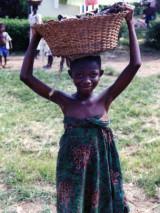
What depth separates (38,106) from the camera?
22.4 ft

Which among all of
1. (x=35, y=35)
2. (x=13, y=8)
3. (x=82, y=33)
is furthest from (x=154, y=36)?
(x=82, y=33)

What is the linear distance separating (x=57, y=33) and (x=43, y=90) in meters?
0.37

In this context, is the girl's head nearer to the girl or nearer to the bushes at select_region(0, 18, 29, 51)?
the girl

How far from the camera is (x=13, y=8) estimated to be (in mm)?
17797

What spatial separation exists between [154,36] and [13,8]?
6170mm

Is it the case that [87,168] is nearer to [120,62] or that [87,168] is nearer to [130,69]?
[130,69]

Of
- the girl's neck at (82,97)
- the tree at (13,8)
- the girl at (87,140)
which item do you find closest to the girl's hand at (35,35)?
the girl at (87,140)

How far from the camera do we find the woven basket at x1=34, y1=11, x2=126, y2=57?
2.29 m

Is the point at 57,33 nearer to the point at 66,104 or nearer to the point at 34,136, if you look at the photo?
the point at 66,104

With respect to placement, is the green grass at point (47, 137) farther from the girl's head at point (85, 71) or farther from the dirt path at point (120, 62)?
the dirt path at point (120, 62)

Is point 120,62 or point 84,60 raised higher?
point 84,60

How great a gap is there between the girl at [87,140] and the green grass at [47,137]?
1143mm

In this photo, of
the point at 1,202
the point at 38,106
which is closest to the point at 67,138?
the point at 1,202

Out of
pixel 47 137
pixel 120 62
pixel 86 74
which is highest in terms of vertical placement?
pixel 86 74
